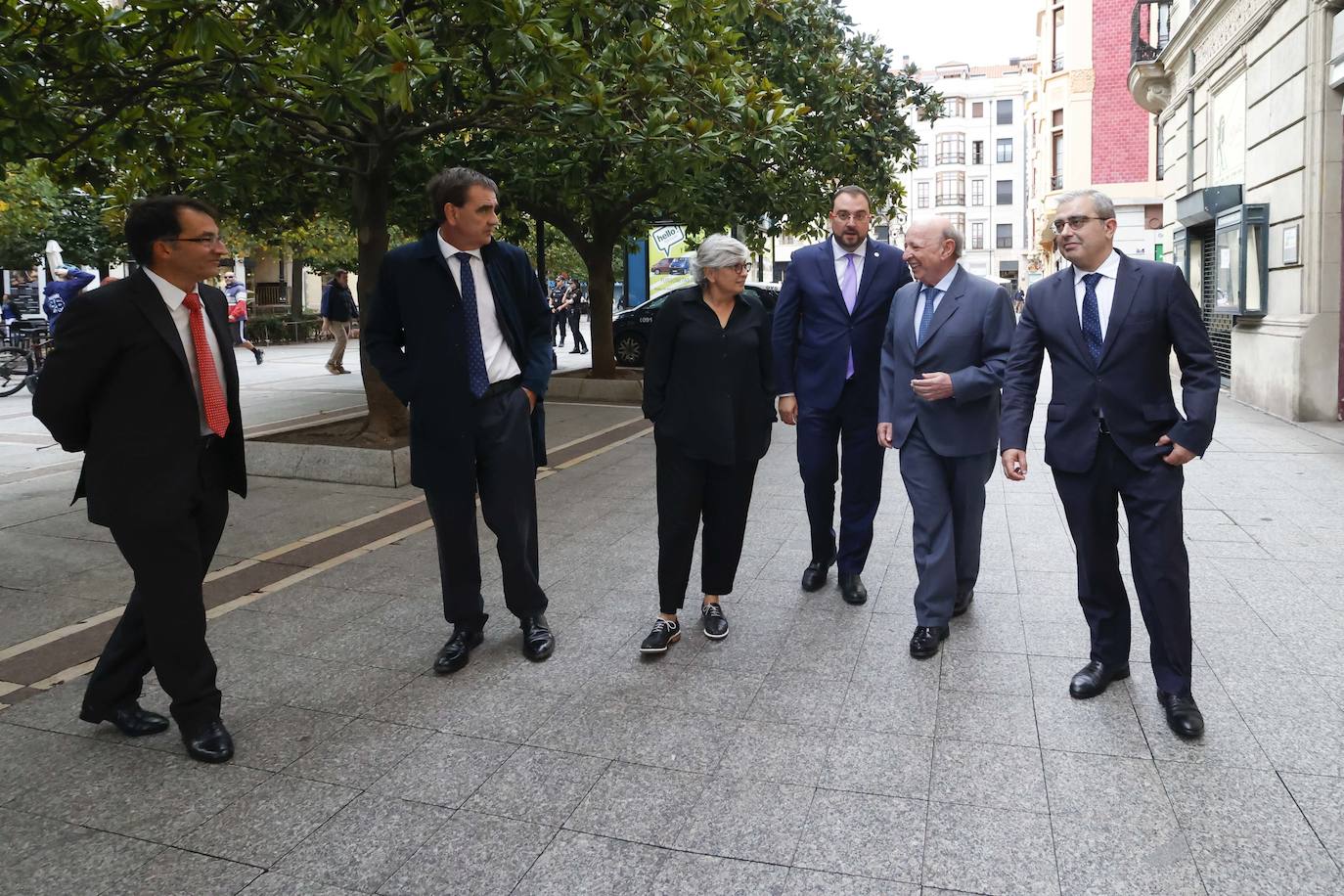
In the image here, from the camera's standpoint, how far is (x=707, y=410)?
4.65 metres

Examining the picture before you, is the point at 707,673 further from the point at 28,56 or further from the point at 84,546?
the point at 28,56

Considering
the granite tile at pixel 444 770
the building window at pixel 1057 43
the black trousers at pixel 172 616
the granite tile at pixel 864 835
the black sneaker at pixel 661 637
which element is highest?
the building window at pixel 1057 43

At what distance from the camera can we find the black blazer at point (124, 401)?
341 centimetres

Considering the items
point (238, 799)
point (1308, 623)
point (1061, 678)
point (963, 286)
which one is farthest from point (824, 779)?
point (1308, 623)

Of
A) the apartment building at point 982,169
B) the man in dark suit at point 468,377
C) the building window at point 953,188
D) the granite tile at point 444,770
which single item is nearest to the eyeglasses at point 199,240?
the man in dark suit at point 468,377

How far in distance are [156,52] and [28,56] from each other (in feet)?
2.76

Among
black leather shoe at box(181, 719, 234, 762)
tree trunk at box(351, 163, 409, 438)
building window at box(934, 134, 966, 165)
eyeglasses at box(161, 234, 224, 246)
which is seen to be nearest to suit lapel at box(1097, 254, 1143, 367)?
eyeglasses at box(161, 234, 224, 246)

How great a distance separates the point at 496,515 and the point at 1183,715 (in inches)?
106

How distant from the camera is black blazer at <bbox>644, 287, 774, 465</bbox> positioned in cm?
465

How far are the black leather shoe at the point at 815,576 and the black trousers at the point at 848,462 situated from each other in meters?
0.14

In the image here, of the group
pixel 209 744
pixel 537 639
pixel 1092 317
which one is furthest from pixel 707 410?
pixel 209 744

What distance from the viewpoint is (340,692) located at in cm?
426

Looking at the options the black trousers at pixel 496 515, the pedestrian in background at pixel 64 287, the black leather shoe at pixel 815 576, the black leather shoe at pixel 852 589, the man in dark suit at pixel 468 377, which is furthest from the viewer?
the pedestrian in background at pixel 64 287

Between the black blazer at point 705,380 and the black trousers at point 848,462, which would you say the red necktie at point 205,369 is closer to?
the black blazer at point 705,380
